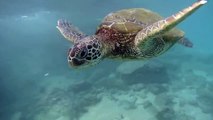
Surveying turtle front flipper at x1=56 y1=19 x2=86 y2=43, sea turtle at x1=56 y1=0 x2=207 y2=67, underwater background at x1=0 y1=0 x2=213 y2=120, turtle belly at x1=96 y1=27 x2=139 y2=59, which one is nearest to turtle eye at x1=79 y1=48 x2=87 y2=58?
sea turtle at x1=56 y1=0 x2=207 y2=67

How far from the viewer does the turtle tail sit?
3.55m

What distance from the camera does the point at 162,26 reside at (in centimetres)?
394

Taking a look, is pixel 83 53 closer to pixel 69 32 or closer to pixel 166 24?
pixel 166 24

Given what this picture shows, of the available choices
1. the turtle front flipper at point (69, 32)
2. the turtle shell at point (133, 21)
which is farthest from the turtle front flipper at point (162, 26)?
the turtle front flipper at point (69, 32)

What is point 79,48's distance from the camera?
12.6 feet

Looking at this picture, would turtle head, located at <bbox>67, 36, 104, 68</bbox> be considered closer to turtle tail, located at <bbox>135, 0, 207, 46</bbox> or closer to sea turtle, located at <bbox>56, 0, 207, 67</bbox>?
sea turtle, located at <bbox>56, 0, 207, 67</bbox>

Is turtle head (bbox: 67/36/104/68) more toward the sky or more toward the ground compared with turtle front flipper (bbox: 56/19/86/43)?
more toward the ground

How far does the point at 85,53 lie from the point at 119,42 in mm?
1063

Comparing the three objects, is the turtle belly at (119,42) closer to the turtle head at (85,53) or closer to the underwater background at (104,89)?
the turtle head at (85,53)

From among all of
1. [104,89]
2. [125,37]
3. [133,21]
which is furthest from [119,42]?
[104,89]

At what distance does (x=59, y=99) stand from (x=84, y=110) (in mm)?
1992

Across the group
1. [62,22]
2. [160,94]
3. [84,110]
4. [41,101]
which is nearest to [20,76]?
[41,101]

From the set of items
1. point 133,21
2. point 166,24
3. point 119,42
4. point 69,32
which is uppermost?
point 69,32

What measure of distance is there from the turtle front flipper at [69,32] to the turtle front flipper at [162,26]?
109cm
